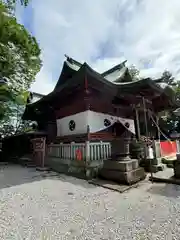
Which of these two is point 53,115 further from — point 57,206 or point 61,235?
point 61,235

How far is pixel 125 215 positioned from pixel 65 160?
14.7 feet

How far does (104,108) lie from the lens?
8258 mm

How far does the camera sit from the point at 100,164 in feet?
20.1

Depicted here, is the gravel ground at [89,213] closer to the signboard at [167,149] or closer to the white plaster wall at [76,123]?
the signboard at [167,149]

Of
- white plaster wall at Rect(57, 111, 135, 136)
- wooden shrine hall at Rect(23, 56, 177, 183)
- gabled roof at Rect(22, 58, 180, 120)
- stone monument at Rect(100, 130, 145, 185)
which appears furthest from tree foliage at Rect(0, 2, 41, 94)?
stone monument at Rect(100, 130, 145, 185)

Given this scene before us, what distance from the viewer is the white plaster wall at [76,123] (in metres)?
7.55

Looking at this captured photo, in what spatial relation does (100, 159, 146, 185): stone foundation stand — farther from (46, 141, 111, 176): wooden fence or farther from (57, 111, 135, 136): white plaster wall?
(57, 111, 135, 136): white plaster wall

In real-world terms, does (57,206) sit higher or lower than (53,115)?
lower

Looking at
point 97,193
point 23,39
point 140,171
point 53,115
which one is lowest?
point 97,193

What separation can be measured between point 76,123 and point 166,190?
5.13 m

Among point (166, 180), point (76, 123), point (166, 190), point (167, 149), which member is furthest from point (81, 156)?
point (167, 149)

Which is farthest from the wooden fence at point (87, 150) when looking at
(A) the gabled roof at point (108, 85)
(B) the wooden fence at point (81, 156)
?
(A) the gabled roof at point (108, 85)

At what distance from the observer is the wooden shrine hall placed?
5406 millimetres

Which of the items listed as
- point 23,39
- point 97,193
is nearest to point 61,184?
point 97,193
